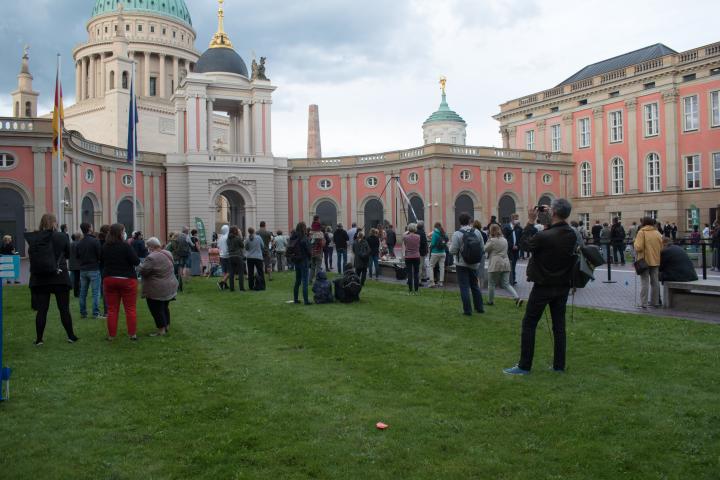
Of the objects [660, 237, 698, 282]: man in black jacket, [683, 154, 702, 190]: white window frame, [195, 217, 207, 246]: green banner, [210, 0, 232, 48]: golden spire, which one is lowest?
[660, 237, 698, 282]: man in black jacket

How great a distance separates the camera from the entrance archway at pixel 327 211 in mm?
48344

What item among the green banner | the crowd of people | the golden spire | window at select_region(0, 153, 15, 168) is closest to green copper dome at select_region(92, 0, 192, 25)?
the golden spire

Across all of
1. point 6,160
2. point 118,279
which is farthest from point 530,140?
point 118,279

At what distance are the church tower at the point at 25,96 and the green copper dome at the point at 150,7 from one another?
11.5 m

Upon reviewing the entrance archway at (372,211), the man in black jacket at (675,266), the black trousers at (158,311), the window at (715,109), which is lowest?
the black trousers at (158,311)

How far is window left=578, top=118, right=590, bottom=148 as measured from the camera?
51250mm

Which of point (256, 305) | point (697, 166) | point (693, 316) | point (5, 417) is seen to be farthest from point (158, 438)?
point (697, 166)

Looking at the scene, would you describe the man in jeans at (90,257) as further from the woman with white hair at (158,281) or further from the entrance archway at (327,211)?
the entrance archway at (327,211)

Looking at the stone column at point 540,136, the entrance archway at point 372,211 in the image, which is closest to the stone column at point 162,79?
the entrance archway at point 372,211

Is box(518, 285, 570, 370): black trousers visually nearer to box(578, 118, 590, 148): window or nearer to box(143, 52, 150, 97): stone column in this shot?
box(578, 118, 590, 148): window

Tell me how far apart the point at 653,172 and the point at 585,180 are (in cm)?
593

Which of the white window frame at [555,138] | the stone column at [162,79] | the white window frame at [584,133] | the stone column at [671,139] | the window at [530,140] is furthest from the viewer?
the stone column at [162,79]

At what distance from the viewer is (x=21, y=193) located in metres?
31.2

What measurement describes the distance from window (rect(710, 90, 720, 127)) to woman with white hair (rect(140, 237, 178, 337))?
42953mm
